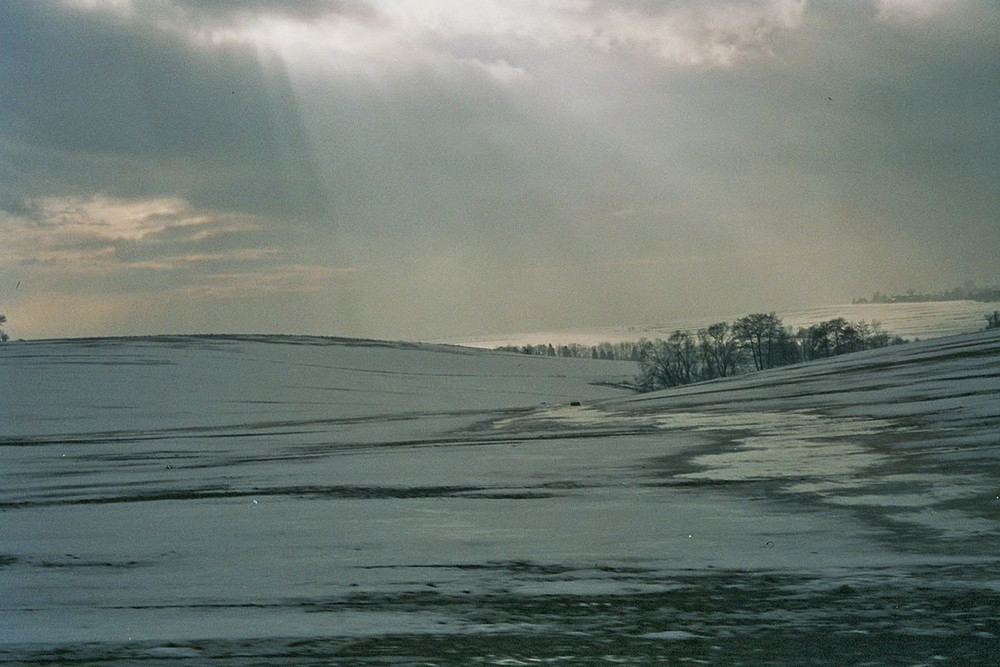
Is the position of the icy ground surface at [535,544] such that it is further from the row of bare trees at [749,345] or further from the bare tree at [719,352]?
the bare tree at [719,352]

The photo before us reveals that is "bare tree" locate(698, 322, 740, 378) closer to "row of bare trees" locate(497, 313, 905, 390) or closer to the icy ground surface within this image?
"row of bare trees" locate(497, 313, 905, 390)

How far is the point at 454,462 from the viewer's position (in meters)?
16.8

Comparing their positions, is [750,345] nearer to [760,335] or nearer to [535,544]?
[760,335]

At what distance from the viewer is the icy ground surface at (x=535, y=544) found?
5746 mm

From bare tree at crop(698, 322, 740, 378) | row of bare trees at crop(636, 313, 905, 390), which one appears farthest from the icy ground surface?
bare tree at crop(698, 322, 740, 378)

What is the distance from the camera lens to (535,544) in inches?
347

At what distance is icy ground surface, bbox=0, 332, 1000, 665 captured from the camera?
5.75 metres

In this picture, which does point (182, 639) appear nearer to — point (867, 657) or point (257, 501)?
point (867, 657)

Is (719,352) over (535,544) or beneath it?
over

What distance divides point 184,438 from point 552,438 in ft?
39.0

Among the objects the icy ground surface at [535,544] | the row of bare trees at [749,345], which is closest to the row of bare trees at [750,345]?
the row of bare trees at [749,345]

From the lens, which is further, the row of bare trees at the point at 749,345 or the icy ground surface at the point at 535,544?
the row of bare trees at the point at 749,345

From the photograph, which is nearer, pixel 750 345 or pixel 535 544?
pixel 535 544

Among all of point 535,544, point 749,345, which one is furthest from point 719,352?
point 535,544
